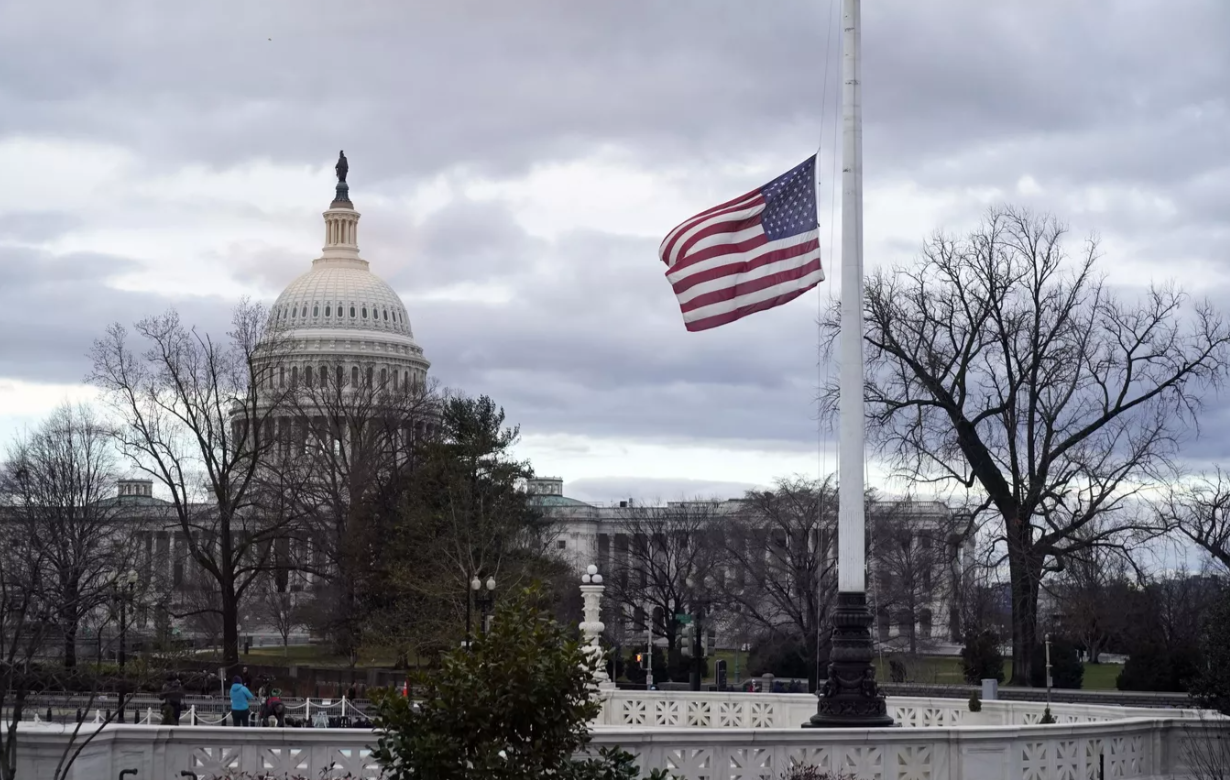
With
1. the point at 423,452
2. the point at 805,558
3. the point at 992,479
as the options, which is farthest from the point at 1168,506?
the point at 423,452

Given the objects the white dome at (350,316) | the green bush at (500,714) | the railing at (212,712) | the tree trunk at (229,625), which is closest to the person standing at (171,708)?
the railing at (212,712)

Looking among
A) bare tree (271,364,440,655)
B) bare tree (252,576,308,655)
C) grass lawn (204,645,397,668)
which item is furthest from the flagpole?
bare tree (252,576,308,655)

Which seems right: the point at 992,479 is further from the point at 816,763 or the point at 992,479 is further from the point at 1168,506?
the point at 816,763

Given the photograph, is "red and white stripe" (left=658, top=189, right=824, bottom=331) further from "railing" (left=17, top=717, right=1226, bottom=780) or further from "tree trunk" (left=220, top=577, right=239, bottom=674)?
"tree trunk" (left=220, top=577, right=239, bottom=674)

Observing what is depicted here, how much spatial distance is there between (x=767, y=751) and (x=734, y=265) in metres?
6.78

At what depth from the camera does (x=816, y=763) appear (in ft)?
59.0

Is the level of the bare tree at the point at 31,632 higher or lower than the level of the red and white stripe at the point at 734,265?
lower

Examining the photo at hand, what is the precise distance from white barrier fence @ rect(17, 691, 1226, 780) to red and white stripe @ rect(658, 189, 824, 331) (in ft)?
18.5

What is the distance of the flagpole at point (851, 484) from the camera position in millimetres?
20141

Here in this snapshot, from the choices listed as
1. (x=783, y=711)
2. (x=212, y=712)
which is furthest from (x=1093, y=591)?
(x=212, y=712)

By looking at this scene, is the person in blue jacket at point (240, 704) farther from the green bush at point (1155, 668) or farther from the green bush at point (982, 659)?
the green bush at point (982, 659)

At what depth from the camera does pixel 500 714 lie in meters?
13.3

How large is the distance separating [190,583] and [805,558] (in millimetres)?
34267

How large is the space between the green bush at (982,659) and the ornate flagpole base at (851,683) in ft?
126
